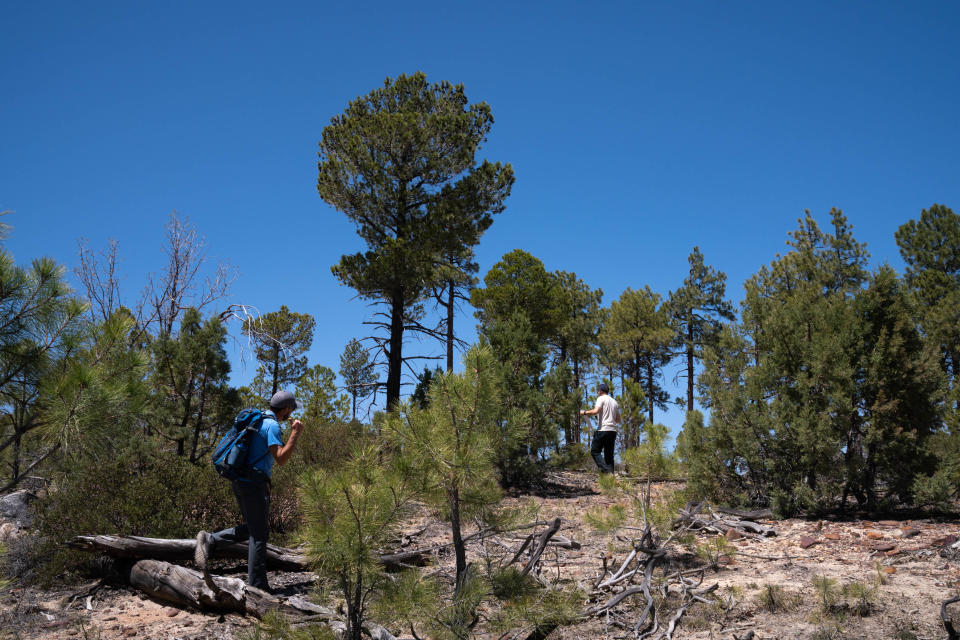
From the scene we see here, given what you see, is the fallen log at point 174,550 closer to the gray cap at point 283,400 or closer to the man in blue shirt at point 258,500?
the man in blue shirt at point 258,500

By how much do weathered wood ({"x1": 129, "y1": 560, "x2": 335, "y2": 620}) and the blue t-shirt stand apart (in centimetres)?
88

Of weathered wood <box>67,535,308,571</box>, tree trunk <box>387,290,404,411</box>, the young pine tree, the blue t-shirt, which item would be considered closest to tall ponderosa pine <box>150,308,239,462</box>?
tree trunk <box>387,290,404,411</box>

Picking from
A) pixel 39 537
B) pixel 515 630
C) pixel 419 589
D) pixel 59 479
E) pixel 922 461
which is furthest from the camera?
pixel 922 461

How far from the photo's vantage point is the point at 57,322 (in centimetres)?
461

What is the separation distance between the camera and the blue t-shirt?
4.64 meters

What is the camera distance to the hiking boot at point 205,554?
460 centimetres

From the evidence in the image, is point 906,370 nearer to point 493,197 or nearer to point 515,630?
point 515,630

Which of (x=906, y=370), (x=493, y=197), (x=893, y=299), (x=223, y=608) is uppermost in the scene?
(x=493, y=197)

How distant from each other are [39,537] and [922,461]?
969 centimetres

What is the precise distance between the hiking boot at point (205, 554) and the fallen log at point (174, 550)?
208 millimetres


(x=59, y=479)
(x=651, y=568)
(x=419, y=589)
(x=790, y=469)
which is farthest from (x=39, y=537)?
(x=790, y=469)

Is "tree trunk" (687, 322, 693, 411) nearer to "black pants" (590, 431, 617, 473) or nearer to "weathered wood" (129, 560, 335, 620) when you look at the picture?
"black pants" (590, 431, 617, 473)

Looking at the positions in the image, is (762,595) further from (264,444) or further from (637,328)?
(637,328)

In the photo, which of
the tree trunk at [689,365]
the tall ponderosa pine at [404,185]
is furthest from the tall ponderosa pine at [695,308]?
the tall ponderosa pine at [404,185]
